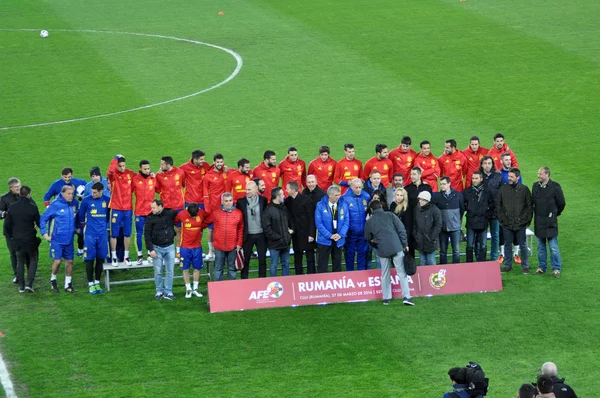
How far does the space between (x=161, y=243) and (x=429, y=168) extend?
17.5 ft

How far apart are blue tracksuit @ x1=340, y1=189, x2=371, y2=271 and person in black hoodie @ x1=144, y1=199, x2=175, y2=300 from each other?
9.40 feet

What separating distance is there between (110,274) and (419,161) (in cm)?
594

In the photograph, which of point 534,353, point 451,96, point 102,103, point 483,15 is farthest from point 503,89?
point 534,353

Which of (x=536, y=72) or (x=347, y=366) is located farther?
(x=536, y=72)

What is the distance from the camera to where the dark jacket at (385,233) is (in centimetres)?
1639

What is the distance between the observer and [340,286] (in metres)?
16.7

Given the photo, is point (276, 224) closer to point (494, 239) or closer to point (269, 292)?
point (269, 292)

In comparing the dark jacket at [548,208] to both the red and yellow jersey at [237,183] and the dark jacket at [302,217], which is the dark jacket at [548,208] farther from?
the red and yellow jersey at [237,183]

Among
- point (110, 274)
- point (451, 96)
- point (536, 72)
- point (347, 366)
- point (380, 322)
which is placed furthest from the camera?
point (536, 72)

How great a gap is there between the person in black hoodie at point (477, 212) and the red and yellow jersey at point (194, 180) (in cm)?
476

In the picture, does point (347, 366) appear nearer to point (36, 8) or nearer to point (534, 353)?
point (534, 353)

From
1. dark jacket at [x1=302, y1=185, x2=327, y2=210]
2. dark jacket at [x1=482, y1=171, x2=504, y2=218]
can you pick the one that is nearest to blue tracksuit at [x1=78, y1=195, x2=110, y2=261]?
dark jacket at [x1=302, y1=185, x2=327, y2=210]

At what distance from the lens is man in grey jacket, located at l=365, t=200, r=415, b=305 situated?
53.8 ft

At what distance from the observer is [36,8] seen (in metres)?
40.1
